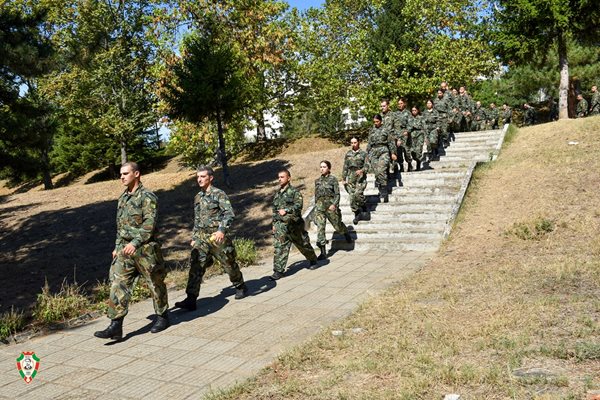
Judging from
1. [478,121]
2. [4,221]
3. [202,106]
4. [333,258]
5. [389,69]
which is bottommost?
[333,258]

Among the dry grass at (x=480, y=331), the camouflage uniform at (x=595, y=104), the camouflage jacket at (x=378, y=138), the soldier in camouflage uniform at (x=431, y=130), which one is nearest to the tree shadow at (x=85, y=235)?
the camouflage jacket at (x=378, y=138)

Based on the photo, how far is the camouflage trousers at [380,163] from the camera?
12398 mm

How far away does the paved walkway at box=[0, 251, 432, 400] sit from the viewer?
15.3 ft

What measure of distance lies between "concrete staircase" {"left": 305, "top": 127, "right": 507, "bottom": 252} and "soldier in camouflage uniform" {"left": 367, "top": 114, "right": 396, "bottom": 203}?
59 cm

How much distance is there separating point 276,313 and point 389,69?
85.0 feet

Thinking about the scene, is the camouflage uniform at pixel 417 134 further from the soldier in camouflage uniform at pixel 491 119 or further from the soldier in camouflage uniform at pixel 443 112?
the soldier in camouflage uniform at pixel 491 119

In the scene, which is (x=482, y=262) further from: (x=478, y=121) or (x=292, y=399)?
(x=478, y=121)

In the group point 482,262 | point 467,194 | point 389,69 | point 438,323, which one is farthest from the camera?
point 389,69

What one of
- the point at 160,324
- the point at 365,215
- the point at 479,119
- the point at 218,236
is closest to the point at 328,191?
the point at 365,215

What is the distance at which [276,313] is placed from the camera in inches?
269

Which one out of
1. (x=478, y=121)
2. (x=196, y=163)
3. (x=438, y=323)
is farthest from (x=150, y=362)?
(x=196, y=163)

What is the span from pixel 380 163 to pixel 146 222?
7686 mm

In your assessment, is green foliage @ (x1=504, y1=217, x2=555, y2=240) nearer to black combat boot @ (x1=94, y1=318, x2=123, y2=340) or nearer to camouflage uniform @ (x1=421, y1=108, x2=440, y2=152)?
camouflage uniform @ (x1=421, y1=108, x2=440, y2=152)

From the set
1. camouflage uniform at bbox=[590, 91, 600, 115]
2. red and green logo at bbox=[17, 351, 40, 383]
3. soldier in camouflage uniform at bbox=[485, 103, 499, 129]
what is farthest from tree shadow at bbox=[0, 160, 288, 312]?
camouflage uniform at bbox=[590, 91, 600, 115]
